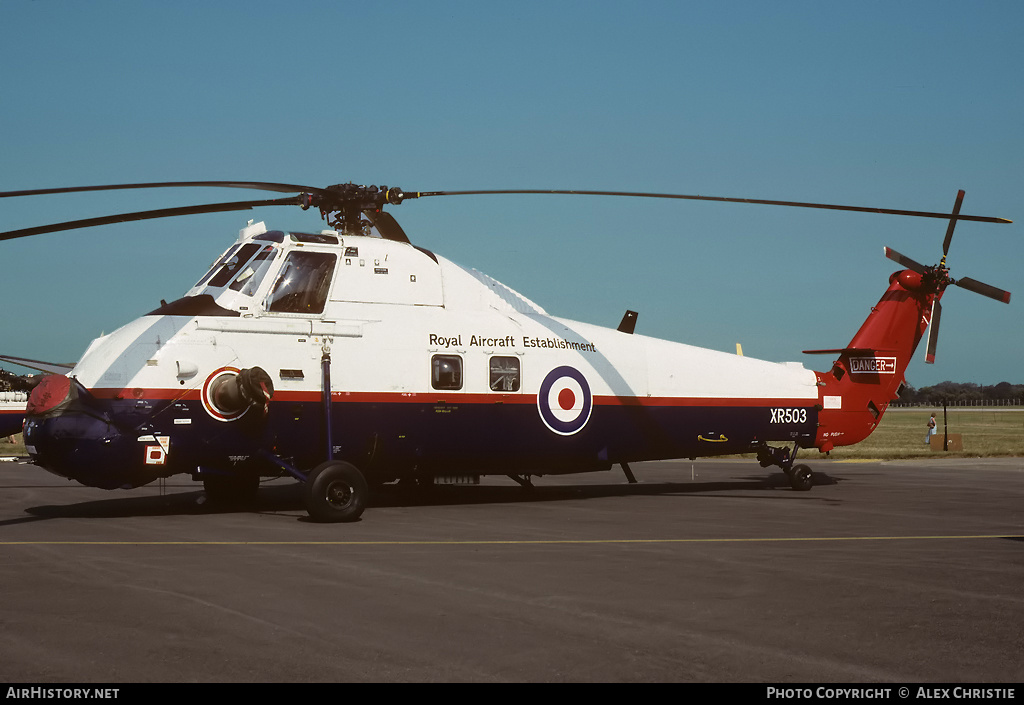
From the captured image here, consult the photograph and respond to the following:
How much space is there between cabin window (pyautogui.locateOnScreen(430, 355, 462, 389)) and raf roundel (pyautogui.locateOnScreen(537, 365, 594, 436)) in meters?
1.82

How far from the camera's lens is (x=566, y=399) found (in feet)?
62.9

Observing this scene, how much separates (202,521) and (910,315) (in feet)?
61.0

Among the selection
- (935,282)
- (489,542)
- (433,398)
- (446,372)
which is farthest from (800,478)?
(489,542)

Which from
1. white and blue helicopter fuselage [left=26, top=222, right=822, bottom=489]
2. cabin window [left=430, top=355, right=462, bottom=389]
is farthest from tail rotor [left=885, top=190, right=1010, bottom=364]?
cabin window [left=430, top=355, right=462, bottom=389]

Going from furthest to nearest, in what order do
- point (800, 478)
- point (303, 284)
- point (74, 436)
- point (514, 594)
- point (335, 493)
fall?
1. point (800, 478)
2. point (303, 284)
3. point (335, 493)
4. point (74, 436)
5. point (514, 594)

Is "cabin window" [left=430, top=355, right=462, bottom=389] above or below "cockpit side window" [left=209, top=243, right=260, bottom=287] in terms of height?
below

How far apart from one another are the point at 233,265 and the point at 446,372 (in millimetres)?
4417

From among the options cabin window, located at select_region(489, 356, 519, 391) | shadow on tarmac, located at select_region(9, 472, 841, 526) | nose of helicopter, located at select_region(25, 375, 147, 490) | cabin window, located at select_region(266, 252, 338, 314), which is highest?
cabin window, located at select_region(266, 252, 338, 314)

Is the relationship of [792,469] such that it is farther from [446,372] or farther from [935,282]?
[446,372]

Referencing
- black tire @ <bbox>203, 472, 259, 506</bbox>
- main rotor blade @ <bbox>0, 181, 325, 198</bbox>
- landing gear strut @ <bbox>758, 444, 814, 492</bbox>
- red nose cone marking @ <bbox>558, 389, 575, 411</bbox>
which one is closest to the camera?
main rotor blade @ <bbox>0, 181, 325, 198</bbox>

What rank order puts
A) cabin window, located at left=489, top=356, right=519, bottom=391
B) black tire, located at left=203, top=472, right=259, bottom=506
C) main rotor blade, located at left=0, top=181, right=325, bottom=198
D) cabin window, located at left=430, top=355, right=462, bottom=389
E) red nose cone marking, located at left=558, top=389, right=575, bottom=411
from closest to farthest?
main rotor blade, located at left=0, top=181, right=325, bottom=198 → cabin window, located at left=430, top=355, right=462, bottom=389 → black tire, located at left=203, top=472, right=259, bottom=506 → cabin window, located at left=489, top=356, right=519, bottom=391 → red nose cone marking, located at left=558, top=389, right=575, bottom=411

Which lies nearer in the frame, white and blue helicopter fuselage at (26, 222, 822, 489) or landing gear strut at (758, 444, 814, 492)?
white and blue helicopter fuselage at (26, 222, 822, 489)

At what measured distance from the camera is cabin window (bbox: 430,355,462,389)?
17938 millimetres

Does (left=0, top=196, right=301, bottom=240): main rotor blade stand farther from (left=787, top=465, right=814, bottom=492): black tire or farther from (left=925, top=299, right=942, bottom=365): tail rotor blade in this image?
(left=925, top=299, right=942, bottom=365): tail rotor blade
